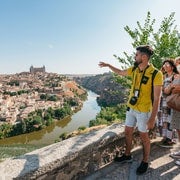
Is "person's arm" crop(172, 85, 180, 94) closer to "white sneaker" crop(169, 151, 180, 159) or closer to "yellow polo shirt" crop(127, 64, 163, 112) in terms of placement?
"yellow polo shirt" crop(127, 64, 163, 112)

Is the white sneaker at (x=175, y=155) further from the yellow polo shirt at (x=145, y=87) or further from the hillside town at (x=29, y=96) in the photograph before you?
the hillside town at (x=29, y=96)

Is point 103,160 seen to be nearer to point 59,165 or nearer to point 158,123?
point 59,165

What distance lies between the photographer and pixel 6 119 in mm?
55312

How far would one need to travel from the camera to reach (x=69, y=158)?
2.77m

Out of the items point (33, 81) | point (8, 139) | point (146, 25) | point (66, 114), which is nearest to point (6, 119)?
point (8, 139)

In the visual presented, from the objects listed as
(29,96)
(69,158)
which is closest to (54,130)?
(29,96)

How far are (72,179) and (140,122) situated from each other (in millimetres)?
888

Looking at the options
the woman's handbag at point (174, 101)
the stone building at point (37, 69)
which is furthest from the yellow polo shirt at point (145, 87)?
the stone building at point (37, 69)

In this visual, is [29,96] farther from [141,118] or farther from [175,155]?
[141,118]

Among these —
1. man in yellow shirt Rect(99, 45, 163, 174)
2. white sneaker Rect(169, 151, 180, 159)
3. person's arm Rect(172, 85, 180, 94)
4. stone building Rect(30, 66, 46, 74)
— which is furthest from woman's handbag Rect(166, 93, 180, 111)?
stone building Rect(30, 66, 46, 74)

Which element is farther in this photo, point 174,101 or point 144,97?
point 174,101

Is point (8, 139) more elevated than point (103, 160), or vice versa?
point (103, 160)

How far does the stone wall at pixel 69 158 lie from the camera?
2.41m

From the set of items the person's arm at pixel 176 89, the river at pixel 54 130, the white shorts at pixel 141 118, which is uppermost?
the person's arm at pixel 176 89
